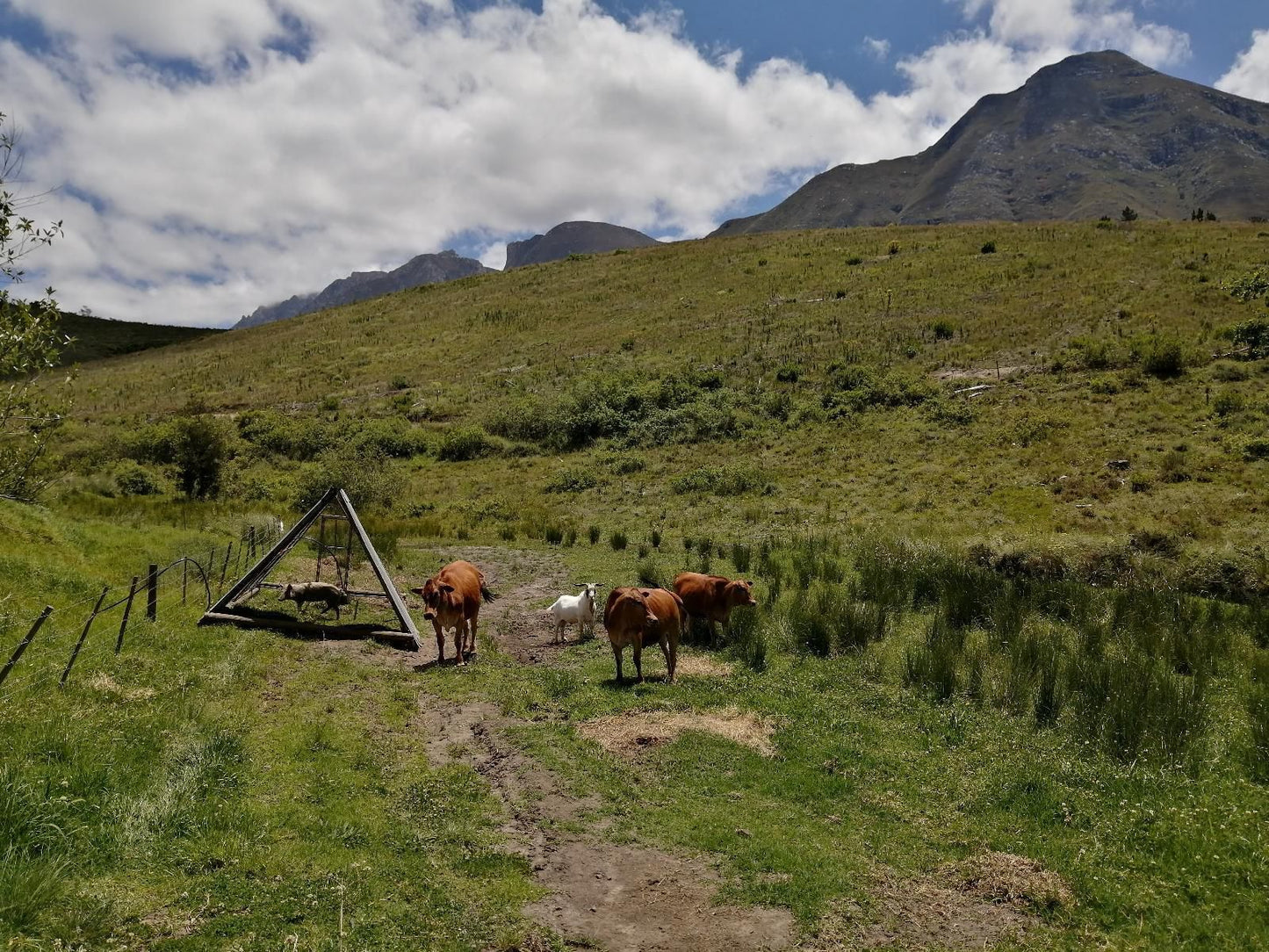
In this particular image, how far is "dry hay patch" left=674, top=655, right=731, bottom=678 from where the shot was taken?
12230 millimetres

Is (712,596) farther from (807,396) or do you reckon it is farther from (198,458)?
(198,458)

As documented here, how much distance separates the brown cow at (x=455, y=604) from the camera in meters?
12.6

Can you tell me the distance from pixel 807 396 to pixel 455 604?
3179 cm

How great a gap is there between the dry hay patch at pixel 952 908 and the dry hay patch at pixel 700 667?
18.6ft

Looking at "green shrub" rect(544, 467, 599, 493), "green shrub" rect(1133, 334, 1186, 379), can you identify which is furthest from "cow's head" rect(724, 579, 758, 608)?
"green shrub" rect(1133, 334, 1186, 379)

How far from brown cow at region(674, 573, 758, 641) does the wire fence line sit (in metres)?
8.63

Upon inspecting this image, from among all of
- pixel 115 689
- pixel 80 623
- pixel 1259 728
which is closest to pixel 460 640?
pixel 115 689

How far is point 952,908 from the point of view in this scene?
20.4 ft

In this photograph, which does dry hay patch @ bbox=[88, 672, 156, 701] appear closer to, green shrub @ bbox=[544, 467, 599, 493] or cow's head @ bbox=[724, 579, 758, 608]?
cow's head @ bbox=[724, 579, 758, 608]

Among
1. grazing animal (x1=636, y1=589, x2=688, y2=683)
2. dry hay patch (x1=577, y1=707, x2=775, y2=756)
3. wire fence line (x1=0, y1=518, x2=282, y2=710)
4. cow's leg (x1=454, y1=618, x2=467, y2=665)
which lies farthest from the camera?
cow's leg (x1=454, y1=618, x2=467, y2=665)

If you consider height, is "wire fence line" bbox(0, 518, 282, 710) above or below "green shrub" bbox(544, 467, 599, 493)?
below

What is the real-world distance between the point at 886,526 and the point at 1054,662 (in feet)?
40.1

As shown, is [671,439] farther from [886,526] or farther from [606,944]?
[606,944]

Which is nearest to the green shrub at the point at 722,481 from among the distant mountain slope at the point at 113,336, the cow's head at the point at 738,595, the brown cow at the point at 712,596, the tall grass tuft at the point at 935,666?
the brown cow at the point at 712,596
